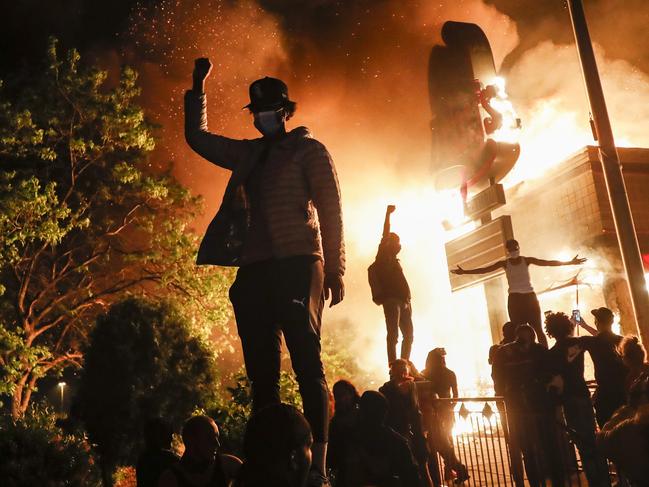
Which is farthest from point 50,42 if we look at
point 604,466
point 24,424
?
point 604,466

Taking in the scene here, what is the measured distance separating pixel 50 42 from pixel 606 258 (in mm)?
17766

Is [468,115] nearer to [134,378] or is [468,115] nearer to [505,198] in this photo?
[505,198]

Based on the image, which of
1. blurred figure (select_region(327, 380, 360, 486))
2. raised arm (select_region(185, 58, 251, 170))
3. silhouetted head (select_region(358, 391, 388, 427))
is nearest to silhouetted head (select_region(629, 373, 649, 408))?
silhouetted head (select_region(358, 391, 388, 427))

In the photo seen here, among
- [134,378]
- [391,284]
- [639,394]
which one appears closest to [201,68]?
[639,394]

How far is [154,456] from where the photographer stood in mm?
4199

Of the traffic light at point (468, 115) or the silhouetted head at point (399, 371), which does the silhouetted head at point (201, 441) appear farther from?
the traffic light at point (468, 115)

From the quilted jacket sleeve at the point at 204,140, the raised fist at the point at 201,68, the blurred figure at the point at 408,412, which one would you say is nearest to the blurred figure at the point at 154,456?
the quilted jacket sleeve at the point at 204,140

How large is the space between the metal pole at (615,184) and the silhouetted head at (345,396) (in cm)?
496

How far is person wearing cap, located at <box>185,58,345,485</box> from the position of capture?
3.09m

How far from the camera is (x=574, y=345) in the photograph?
6.35 m

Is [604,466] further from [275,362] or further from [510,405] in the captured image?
[275,362]

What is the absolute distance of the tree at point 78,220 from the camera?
15758 mm

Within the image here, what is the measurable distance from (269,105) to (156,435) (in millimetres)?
2758

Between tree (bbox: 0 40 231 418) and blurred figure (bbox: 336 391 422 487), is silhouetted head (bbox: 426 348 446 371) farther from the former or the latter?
tree (bbox: 0 40 231 418)
